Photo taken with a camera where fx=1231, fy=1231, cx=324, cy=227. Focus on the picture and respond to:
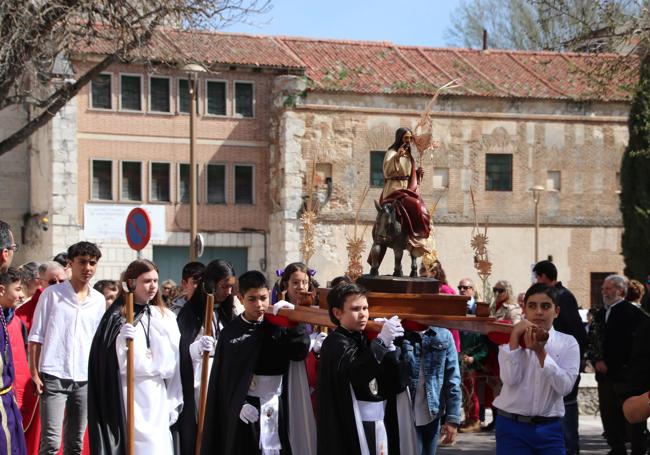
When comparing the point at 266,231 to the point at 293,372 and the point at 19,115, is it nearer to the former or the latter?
the point at 19,115

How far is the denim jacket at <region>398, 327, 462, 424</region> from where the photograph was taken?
970 cm

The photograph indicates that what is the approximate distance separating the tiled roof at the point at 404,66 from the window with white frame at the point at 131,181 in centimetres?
418

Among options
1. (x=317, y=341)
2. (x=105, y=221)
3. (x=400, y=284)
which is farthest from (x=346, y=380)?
(x=105, y=221)

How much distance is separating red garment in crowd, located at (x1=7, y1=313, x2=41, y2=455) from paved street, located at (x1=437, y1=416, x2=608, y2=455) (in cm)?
479

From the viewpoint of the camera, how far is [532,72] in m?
41.1

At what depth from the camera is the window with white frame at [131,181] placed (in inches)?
1475

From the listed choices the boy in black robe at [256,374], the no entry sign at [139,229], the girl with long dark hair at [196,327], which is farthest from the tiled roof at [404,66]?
the boy in black robe at [256,374]

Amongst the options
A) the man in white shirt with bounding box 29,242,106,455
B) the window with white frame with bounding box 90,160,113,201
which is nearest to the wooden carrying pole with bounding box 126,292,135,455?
the man in white shirt with bounding box 29,242,106,455

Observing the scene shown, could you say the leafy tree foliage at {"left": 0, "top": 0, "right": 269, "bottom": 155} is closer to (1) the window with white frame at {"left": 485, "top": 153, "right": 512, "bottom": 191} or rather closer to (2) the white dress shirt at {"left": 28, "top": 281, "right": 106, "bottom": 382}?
(2) the white dress shirt at {"left": 28, "top": 281, "right": 106, "bottom": 382}

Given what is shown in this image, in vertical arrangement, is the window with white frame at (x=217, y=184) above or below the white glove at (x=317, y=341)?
above

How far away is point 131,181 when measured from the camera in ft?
124

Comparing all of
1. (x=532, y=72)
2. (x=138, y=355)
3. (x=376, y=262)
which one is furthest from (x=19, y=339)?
(x=532, y=72)

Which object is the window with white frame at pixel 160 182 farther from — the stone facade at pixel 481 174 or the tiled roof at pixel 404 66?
the tiled roof at pixel 404 66

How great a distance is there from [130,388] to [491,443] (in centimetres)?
682
